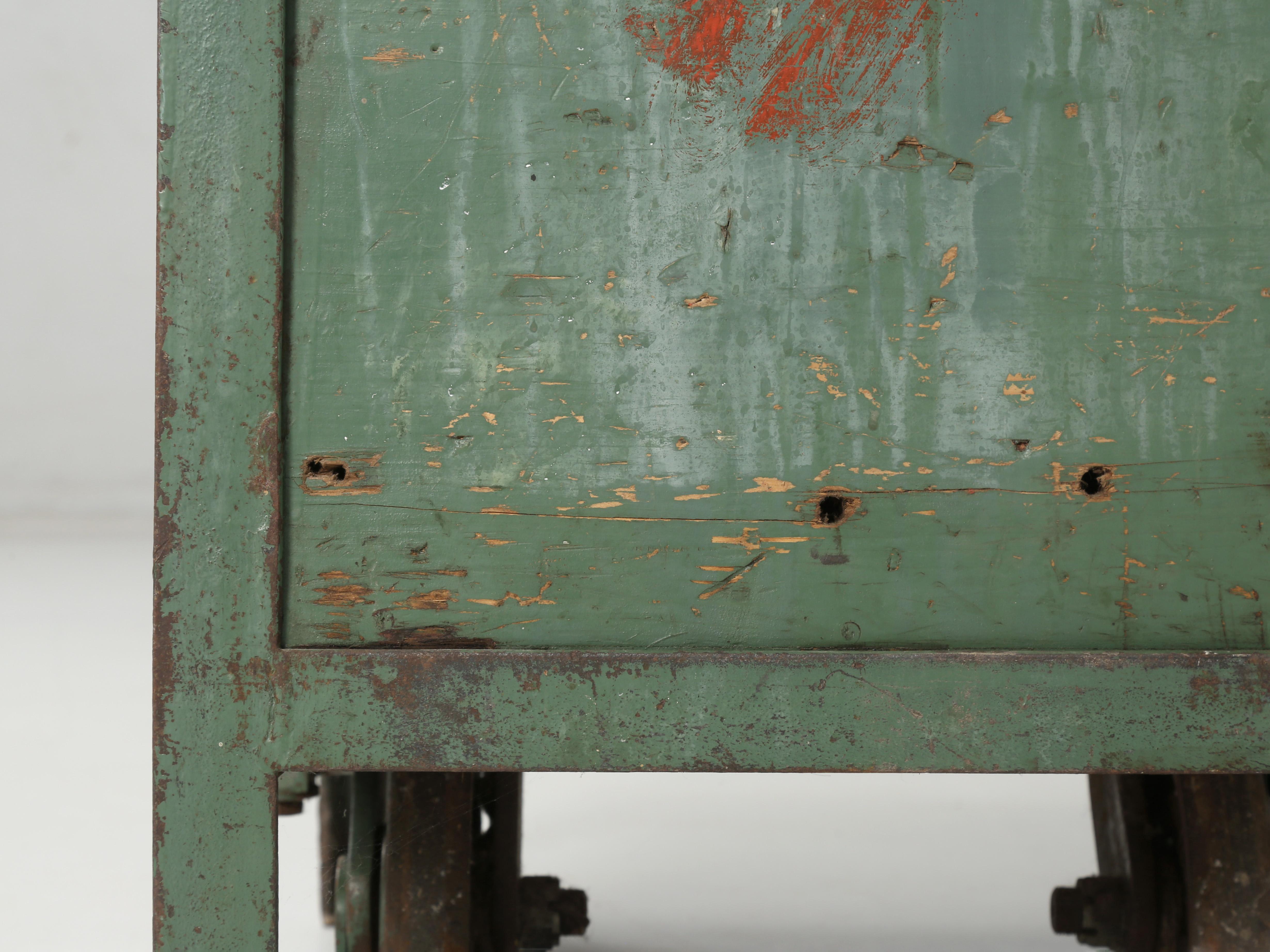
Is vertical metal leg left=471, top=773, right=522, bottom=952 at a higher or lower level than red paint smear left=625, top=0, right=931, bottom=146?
lower

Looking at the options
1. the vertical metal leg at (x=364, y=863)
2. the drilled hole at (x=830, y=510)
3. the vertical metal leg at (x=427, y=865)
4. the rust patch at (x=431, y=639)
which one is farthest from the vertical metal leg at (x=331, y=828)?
the drilled hole at (x=830, y=510)

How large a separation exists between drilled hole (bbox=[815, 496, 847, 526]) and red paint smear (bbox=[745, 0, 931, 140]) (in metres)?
0.32

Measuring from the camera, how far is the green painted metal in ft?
3.03

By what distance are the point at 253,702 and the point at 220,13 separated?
0.61 meters

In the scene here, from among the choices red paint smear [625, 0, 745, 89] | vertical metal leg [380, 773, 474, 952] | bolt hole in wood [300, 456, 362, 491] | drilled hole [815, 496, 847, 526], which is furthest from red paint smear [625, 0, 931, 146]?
vertical metal leg [380, 773, 474, 952]

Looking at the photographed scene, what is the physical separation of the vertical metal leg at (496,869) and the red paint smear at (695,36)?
0.96m

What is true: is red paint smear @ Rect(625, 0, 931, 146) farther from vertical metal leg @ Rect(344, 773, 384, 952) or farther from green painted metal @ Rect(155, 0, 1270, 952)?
vertical metal leg @ Rect(344, 773, 384, 952)

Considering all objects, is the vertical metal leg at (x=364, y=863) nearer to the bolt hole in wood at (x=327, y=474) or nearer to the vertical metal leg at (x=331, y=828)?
the vertical metal leg at (x=331, y=828)

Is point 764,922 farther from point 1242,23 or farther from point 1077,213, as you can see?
point 1242,23

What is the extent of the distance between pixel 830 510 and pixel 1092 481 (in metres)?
0.23

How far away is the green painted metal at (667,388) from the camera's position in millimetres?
922

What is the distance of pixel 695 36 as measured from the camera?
0.94 metres

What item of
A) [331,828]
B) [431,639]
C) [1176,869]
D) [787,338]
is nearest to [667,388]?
[787,338]

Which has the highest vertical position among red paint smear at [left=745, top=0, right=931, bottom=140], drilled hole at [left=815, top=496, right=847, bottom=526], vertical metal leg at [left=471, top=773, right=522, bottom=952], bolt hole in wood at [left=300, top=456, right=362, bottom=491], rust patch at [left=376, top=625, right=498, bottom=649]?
red paint smear at [left=745, top=0, right=931, bottom=140]
